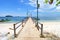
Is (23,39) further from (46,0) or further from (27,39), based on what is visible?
(46,0)

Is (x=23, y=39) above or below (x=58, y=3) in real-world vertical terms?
below

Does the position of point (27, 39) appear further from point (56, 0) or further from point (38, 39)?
point (56, 0)

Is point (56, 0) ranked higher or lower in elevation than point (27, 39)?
higher

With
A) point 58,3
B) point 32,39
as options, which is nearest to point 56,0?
point 58,3

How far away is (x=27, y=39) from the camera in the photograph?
8305 millimetres

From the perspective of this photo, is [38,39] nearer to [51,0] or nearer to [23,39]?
[23,39]

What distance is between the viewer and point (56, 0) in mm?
4230

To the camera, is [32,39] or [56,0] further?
[32,39]

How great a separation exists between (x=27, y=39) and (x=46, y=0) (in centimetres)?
451

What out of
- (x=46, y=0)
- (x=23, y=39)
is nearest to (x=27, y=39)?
(x=23, y=39)

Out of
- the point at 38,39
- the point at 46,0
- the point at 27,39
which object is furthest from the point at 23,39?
the point at 46,0

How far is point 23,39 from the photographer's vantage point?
27.4 feet

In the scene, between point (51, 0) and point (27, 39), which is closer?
point (51, 0)

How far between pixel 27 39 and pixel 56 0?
14.9 feet
